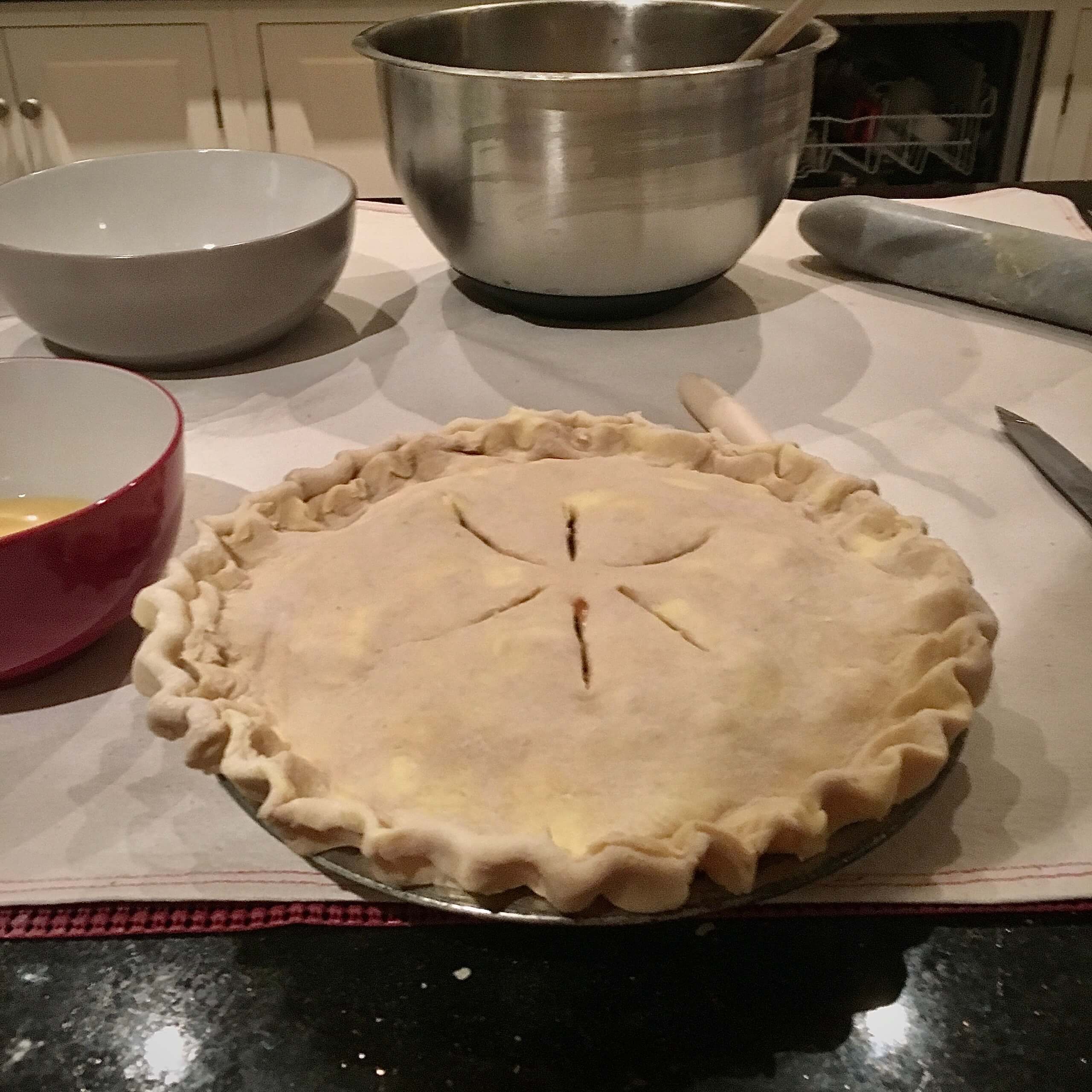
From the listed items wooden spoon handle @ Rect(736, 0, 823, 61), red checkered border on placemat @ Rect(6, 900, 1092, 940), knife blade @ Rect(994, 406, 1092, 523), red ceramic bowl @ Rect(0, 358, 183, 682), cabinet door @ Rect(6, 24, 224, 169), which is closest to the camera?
red checkered border on placemat @ Rect(6, 900, 1092, 940)

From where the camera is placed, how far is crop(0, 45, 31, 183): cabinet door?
2869mm

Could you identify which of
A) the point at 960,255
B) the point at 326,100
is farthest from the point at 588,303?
the point at 326,100

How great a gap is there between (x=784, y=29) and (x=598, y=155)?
0.29 m

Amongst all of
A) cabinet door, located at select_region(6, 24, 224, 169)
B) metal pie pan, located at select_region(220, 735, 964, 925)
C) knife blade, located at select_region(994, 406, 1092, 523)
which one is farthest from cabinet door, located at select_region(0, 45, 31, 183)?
metal pie pan, located at select_region(220, 735, 964, 925)

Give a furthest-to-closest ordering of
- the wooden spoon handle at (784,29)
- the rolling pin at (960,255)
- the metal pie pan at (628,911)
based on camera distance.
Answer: the rolling pin at (960,255), the wooden spoon handle at (784,29), the metal pie pan at (628,911)

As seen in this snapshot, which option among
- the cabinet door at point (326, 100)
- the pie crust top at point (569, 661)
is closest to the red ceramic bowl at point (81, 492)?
the pie crust top at point (569, 661)

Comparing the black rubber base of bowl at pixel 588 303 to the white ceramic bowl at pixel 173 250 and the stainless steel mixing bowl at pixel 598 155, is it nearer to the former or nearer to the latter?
the stainless steel mixing bowl at pixel 598 155

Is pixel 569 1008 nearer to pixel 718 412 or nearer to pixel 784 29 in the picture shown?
pixel 718 412

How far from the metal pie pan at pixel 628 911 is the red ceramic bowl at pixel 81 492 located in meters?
0.30

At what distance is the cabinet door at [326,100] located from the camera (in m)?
2.84

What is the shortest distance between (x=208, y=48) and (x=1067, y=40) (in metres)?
2.36

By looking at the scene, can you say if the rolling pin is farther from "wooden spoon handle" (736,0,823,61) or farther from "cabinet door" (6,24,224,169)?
"cabinet door" (6,24,224,169)

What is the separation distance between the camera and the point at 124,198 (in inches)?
66.6

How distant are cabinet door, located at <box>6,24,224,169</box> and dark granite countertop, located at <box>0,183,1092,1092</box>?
2.75m
